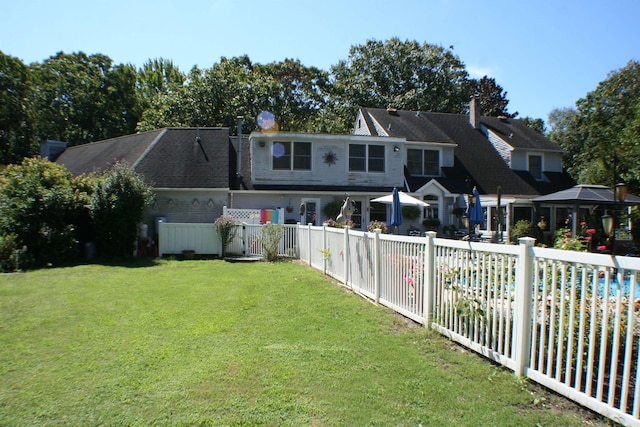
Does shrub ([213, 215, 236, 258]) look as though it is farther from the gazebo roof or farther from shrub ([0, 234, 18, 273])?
the gazebo roof

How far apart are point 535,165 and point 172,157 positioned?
20236 millimetres

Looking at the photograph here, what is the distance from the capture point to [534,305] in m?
3.94

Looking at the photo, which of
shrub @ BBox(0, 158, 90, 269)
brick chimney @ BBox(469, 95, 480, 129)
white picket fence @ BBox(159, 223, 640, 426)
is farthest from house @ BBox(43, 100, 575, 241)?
white picket fence @ BBox(159, 223, 640, 426)

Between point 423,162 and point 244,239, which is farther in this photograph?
point 423,162

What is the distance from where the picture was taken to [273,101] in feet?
112

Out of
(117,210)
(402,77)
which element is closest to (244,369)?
(117,210)

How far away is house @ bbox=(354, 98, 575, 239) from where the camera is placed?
2116 cm

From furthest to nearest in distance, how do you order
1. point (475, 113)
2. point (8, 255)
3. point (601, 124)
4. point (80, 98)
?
1. point (601, 124)
2. point (80, 98)
3. point (475, 113)
4. point (8, 255)

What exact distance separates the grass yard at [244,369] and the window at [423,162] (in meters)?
15.9

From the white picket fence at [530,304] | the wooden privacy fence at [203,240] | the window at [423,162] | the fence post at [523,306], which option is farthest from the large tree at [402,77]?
the fence post at [523,306]

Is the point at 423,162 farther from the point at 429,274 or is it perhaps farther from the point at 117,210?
the point at 429,274

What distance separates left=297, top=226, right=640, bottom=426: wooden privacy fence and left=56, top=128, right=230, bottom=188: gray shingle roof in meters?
12.4

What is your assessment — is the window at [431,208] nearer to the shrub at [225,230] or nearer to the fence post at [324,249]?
the shrub at [225,230]

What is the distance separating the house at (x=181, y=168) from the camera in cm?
1753
